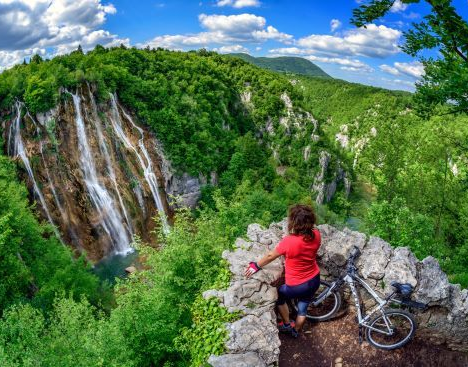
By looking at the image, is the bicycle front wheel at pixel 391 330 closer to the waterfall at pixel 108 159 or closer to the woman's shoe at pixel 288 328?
the woman's shoe at pixel 288 328

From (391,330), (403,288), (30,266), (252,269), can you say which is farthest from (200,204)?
(403,288)

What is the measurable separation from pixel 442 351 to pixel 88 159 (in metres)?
32.4

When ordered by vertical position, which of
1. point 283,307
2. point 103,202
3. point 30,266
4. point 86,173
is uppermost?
point 86,173

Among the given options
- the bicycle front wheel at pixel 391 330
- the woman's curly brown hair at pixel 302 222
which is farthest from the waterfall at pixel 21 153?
the bicycle front wheel at pixel 391 330

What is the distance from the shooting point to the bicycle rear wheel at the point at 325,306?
7.49m

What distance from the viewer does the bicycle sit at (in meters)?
6.89

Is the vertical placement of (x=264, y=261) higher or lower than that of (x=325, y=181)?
higher

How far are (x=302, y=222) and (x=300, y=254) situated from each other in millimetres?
566

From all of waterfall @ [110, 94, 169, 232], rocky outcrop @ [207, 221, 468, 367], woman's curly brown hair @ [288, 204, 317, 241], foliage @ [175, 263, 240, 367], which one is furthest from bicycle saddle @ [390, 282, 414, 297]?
waterfall @ [110, 94, 169, 232]

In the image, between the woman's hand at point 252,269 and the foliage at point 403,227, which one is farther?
the foliage at point 403,227

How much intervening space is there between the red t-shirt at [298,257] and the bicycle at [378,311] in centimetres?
120

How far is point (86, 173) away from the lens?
33.0m

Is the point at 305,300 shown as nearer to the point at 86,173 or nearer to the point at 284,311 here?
the point at 284,311

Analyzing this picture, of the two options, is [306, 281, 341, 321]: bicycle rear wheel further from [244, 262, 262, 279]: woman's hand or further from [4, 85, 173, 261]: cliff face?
[4, 85, 173, 261]: cliff face
